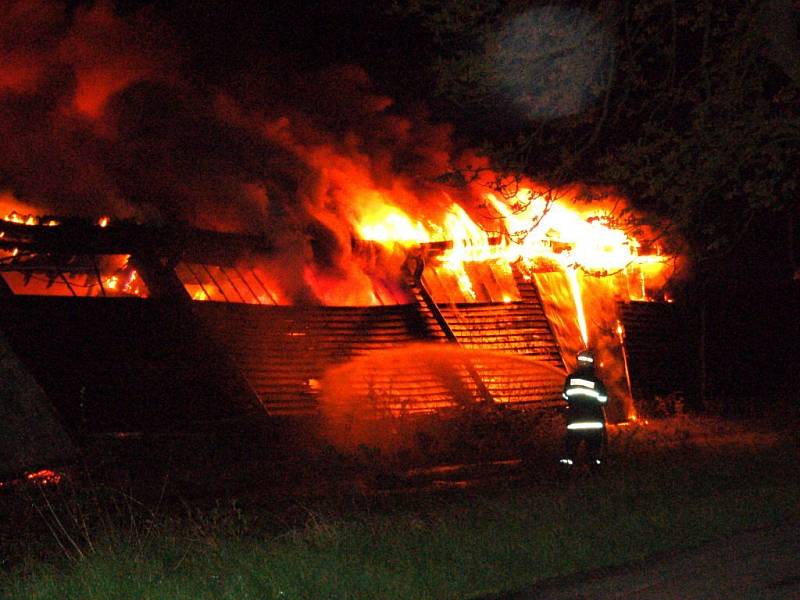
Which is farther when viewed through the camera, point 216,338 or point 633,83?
point 216,338

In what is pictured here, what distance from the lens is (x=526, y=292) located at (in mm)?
20594

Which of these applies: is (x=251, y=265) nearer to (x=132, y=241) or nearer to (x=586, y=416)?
(x=132, y=241)

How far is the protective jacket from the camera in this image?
1352 centimetres

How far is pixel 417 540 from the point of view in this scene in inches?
325

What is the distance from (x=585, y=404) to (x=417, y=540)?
5831mm

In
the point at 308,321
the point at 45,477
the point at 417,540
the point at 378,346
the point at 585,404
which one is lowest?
the point at 417,540

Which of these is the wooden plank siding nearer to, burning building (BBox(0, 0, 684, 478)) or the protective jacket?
burning building (BBox(0, 0, 684, 478))

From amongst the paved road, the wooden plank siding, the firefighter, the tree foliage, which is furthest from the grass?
the wooden plank siding

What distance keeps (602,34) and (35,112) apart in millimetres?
12194

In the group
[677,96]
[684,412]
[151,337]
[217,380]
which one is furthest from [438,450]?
[684,412]

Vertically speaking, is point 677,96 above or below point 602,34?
below

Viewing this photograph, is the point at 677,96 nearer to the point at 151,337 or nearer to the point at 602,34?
the point at 602,34

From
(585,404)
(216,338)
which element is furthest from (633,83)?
(216,338)

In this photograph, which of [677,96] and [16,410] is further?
[16,410]
